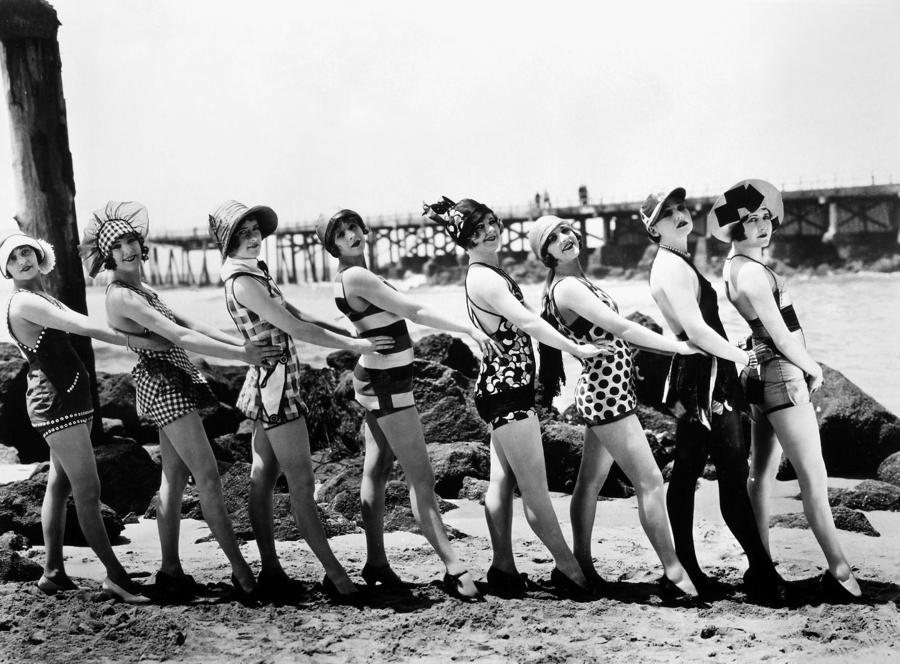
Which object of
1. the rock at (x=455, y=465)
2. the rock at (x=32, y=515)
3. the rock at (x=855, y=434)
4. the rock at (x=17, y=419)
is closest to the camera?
the rock at (x=32, y=515)

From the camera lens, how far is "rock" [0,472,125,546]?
586 centimetres

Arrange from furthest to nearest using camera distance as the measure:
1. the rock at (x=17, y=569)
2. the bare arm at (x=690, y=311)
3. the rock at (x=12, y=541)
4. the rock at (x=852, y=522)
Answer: the rock at (x=852, y=522), the rock at (x=12, y=541), the rock at (x=17, y=569), the bare arm at (x=690, y=311)

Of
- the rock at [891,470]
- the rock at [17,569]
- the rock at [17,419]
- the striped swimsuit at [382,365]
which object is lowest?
the rock at [891,470]

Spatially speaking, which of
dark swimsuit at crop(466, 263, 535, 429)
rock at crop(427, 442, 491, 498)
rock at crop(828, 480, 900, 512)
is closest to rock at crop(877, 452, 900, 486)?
rock at crop(828, 480, 900, 512)

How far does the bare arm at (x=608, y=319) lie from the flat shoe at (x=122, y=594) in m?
2.39

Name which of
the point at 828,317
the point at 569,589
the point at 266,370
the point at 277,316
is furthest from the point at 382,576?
the point at 828,317

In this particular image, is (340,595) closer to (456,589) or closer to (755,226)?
(456,589)

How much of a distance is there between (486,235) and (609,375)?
2.73 feet

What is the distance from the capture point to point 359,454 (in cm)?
852

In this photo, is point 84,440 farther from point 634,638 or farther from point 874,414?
point 874,414

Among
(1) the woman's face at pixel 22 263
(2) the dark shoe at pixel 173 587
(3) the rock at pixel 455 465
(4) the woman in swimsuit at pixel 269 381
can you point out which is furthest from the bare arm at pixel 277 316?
(3) the rock at pixel 455 465

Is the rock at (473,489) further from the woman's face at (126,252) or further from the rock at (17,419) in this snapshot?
the rock at (17,419)

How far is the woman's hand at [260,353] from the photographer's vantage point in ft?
15.1

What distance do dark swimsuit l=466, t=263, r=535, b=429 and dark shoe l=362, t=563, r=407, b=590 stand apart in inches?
37.3
